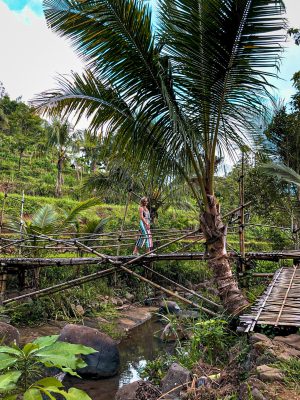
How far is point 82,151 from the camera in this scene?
27125 millimetres

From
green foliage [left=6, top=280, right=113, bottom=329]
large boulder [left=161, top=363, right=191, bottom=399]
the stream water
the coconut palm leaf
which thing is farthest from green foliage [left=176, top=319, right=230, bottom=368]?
green foliage [left=6, top=280, right=113, bottom=329]

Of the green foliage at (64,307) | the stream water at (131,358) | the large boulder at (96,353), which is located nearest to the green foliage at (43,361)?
the stream water at (131,358)

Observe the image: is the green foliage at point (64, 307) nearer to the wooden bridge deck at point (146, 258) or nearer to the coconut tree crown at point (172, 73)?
the wooden bridge deck at point (146, 258)

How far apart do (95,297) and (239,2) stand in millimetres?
7519

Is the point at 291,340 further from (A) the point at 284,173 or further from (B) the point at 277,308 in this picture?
(A) the point at 284,173

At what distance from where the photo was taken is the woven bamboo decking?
2.93 meters

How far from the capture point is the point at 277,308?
3.28 metres

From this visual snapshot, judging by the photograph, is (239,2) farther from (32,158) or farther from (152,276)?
(32,158)

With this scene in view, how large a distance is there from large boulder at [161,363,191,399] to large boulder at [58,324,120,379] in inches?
108

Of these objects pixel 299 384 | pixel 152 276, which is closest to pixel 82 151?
pixel 152 276

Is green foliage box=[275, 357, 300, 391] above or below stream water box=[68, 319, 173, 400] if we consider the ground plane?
above

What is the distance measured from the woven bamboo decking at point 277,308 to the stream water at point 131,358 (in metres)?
2.60

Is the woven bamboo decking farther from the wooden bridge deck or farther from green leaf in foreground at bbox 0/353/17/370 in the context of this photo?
green leaf in foreground at bbox 0/353/17/370

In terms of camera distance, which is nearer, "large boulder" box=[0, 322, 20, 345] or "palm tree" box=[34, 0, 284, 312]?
"palm tree" box=[34, 0, 284, 312]
